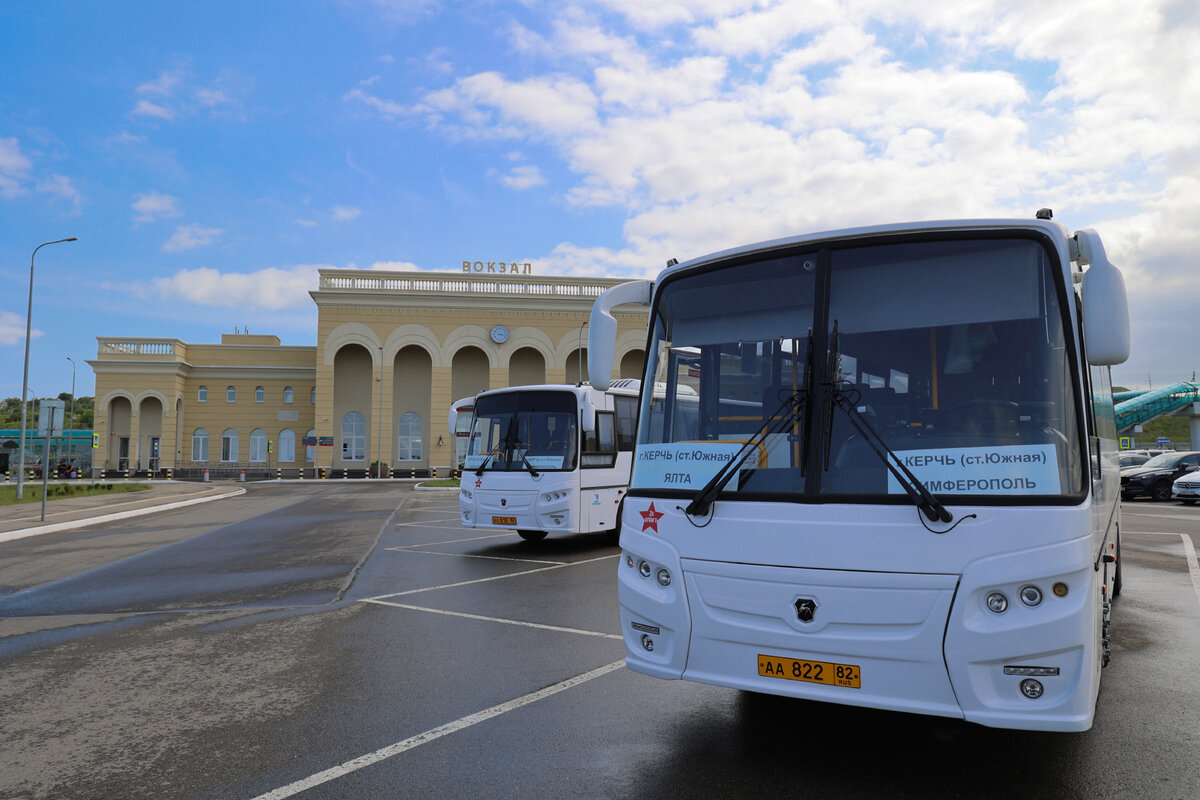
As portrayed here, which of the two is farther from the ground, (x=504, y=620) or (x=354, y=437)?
(x=354, y=437)

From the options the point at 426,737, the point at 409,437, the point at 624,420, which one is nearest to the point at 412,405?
the point at 409,437

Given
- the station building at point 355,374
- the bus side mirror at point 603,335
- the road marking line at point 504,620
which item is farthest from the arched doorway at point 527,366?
the bus side mirror at point 603,335

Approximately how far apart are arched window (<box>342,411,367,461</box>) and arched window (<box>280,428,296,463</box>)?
4.66m

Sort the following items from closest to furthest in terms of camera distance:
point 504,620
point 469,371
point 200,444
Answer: point 504,620
point 469,371
point 200,444

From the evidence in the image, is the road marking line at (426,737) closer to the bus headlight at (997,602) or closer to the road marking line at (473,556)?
the bus headlight at (997,602)

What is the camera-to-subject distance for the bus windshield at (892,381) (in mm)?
3525

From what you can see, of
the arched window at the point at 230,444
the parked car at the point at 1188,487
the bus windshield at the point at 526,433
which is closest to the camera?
the bus windshield at the point at 526,433

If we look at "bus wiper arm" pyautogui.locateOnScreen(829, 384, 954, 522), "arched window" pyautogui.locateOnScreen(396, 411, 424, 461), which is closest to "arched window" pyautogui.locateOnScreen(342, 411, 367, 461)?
"arched window" pyautogui.locateOnScreen(396, 411, 424, 461)

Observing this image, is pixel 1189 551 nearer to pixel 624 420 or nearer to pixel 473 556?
pixel 624 420

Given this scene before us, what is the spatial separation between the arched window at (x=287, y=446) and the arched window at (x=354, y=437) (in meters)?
4.66

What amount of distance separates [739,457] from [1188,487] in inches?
987

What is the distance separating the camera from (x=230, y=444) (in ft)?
189

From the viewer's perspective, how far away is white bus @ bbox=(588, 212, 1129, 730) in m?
3.29

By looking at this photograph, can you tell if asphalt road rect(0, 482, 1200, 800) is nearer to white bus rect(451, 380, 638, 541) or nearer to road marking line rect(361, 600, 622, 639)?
road marking line rect(361, 600, 622, 639)
